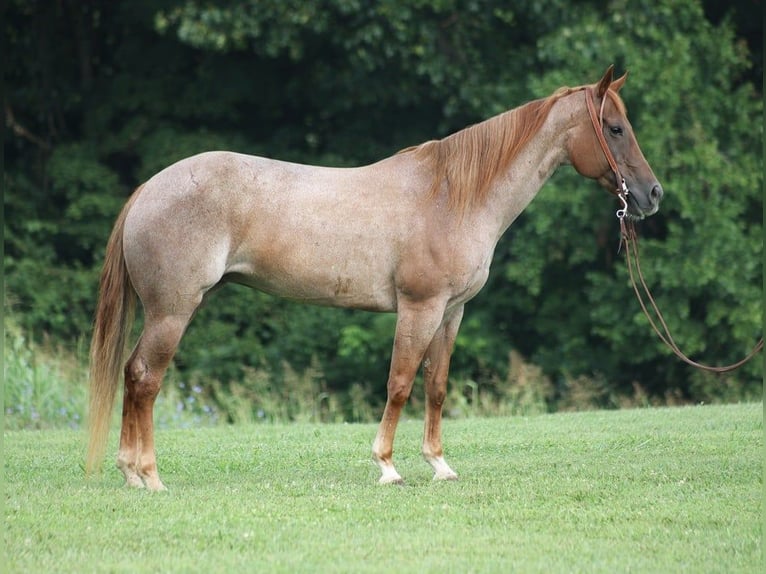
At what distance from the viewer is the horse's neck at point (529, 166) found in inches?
250

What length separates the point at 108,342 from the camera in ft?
20.1

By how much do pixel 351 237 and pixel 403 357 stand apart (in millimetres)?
740

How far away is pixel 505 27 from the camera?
52.7ft

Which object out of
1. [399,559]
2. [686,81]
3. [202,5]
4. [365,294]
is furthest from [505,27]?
[399,559]

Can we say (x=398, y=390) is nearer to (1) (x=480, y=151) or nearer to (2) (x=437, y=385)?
(2) (x=437, y=385)

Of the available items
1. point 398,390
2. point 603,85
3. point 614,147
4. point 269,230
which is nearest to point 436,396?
point 398,390

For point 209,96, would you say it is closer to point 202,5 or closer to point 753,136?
point 202,5

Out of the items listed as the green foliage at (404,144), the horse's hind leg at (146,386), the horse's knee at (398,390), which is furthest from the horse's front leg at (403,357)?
the green foliage at (404,144)

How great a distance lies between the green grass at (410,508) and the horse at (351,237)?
461 millimetres

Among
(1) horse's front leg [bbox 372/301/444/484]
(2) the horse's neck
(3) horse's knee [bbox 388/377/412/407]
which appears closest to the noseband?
(2) the horse's neck

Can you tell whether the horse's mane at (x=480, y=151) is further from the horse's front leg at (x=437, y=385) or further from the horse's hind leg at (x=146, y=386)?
the horse's hind leg at (x=146, y=386)

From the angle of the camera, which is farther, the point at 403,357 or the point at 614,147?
the point at 614,147

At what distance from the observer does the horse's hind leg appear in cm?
596

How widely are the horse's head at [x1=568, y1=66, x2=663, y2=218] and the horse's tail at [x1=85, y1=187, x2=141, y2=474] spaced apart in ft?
8.68
